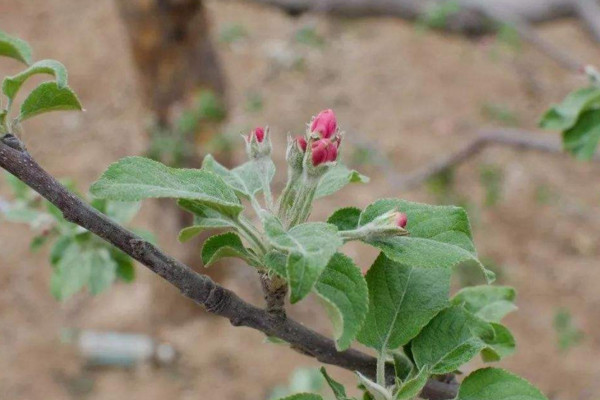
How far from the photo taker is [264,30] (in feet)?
18.6

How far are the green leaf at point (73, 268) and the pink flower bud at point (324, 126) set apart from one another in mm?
790

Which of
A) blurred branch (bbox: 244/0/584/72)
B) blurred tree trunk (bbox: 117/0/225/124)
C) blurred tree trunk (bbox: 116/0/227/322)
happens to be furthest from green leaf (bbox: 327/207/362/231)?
blurred branch (bbox: 244/0/584/72)

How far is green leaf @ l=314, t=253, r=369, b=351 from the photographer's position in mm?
594

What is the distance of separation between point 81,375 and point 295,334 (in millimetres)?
2835

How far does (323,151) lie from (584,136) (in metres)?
0.68

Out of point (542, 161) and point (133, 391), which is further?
point (542, 161)

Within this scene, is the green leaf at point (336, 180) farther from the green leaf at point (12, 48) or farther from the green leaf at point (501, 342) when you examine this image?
the green leaf at point (12, 48)

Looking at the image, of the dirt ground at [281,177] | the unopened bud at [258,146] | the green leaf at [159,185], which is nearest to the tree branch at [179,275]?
the green leaf at [159,185]

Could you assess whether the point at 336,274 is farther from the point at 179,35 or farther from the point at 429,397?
the point at 179,35

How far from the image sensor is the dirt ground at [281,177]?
3.30 meters

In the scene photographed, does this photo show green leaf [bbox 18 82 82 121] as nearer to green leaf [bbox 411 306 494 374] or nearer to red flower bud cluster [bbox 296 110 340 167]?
red flower bud cluster [bbox 296 110 340 167]

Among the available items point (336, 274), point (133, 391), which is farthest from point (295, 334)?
point (133, 391)

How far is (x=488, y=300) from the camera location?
0.91 meters

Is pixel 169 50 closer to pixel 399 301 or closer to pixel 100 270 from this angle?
pixel 100 270
